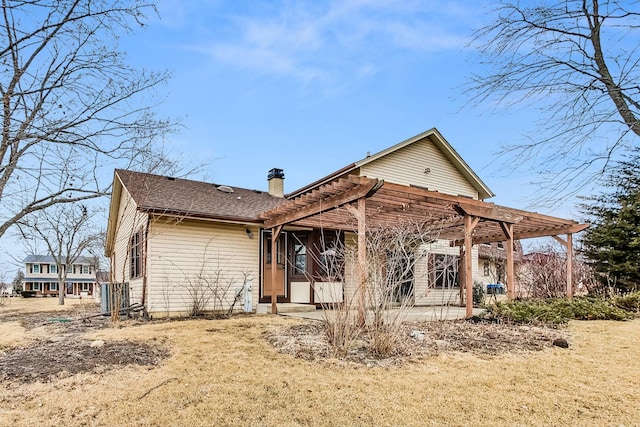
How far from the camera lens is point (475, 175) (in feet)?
47.4

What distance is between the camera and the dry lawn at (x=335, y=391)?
3389 mm

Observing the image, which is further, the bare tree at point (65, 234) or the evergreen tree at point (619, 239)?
the bare tree at point (65, 234)

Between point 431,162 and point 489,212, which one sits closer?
point 489,212

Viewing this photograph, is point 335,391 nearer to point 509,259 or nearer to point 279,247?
point 509,259

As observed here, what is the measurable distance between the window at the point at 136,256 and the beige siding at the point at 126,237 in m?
0.16

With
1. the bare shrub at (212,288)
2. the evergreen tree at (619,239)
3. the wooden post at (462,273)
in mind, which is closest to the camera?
the bare shrub at (212,288)

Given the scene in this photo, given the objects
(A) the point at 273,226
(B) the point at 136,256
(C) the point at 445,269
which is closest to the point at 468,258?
(C) the point at 445,269

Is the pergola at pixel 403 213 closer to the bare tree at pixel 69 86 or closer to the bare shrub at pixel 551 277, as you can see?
the bare shrub at pixel 551 277

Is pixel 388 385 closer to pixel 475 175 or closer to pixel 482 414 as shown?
pixel 482 414

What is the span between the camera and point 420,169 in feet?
44.6

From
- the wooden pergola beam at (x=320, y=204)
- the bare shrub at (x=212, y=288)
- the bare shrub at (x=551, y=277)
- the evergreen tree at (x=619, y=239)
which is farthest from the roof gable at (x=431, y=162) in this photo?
the bare shrub at (x=212, y=288)

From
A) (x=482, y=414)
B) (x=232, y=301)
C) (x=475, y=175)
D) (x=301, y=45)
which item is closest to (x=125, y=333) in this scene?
(x=232, y=301)

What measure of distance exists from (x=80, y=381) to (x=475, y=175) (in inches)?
523

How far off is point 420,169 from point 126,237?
997 cm
